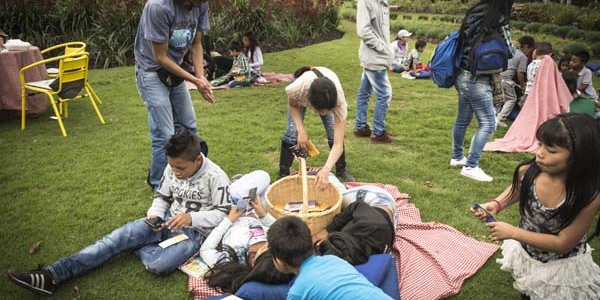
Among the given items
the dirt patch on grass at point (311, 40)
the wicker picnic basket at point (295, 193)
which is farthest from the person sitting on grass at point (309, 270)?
the dirt patch on grass at point (311, 40)

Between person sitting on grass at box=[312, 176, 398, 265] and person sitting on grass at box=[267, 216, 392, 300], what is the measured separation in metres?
0.50

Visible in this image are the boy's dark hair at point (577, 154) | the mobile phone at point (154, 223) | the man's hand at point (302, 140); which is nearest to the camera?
the boy's dark hair at point (577, 154)

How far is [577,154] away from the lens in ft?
7.43

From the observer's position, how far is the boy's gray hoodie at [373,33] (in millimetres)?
4961

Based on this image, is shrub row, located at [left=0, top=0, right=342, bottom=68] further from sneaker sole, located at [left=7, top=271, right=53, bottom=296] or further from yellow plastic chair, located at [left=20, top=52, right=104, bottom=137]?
sneaker sole, located at [left=7, top=271, right=53, bottom=296]

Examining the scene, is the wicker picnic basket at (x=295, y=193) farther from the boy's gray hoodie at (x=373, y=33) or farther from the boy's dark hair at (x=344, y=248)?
the boy's gray hoodie at (x=373, y=33)

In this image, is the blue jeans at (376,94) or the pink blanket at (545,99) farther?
the pink blanket at (545,99)

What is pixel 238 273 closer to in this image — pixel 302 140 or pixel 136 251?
pixel 136 251

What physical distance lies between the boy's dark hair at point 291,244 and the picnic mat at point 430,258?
102 centimetres

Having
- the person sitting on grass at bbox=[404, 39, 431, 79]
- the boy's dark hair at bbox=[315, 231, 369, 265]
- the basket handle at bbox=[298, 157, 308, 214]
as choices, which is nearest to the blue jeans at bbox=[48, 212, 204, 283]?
the basket handle at bbox=[298, 157, 308, 214]

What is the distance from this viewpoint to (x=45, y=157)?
4961 millimetres

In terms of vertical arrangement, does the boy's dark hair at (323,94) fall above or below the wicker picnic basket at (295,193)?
above

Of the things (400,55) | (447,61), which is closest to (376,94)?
(447,61)

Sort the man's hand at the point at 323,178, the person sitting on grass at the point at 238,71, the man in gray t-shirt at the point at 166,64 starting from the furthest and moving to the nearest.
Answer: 1. the person sitting on grass at the point at 238,71
2. the man's hand at the point at 323,178
3. the man in gray t-shirt at the point at 166,64
